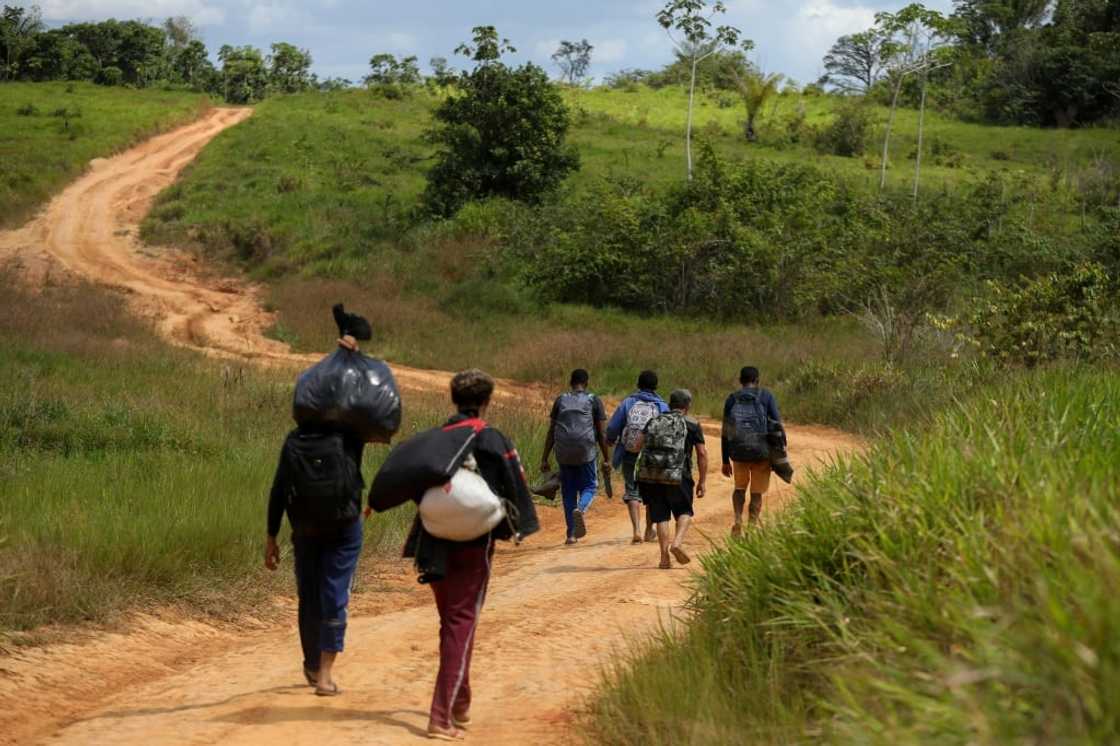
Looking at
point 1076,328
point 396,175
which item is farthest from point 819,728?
point 396,175

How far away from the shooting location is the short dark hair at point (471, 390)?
6.68 m

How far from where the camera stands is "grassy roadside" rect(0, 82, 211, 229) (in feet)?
145

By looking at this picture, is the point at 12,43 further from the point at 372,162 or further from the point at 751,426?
the point at 751,426

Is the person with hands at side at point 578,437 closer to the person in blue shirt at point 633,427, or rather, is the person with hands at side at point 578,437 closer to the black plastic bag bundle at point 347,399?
the person in blue shirt at point 633,427

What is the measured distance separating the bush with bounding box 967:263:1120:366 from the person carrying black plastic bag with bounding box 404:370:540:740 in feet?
41.5

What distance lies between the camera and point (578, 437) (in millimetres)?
12516

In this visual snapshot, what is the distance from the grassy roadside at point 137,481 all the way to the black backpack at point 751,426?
3331 millimetres

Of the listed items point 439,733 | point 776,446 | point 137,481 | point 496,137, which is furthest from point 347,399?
point 496,137

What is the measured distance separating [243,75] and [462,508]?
241 ft

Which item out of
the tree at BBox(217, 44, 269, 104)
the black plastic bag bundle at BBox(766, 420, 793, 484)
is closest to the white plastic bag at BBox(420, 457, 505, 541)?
the black plastic bag bundle at BBox(766, 420, 793, 484)

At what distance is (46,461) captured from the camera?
12.1 m

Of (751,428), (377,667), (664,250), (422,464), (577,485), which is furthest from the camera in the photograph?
(664,250)

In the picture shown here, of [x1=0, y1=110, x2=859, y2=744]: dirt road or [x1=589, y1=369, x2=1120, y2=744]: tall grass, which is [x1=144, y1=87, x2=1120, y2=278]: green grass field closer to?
[x1=0, y1=110, x2=859, y2=744]: dirt road

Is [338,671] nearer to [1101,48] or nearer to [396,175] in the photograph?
[396,175]
